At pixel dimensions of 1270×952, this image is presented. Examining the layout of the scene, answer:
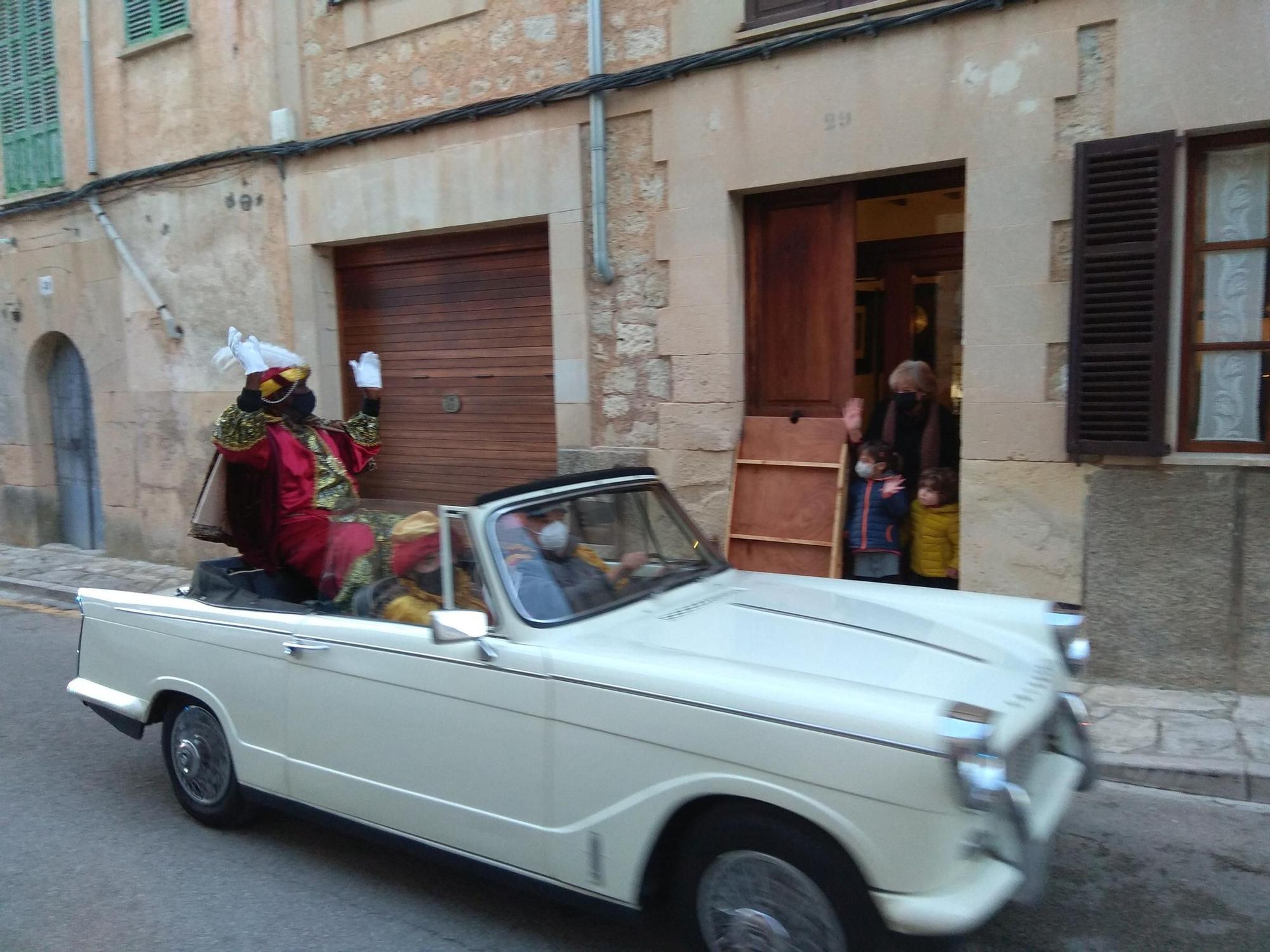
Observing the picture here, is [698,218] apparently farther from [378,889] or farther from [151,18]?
[151,18]

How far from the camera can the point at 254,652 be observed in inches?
154

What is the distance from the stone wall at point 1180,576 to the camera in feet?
17.5

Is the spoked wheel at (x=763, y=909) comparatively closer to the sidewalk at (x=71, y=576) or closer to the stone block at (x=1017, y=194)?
the stone block at (x=1017, y=194)

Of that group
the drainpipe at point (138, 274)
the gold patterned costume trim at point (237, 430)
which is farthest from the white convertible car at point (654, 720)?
the drainpipe at point (138, 274)

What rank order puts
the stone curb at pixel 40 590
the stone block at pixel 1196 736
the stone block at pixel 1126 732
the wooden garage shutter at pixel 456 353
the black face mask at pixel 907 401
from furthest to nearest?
the stone curb at pixel 40 590 → the wooden garage shutter at pixel 456 353 → the black face mask at pixel 907 401 → the stone block at pixel 1126 732 → the stone block at pixel 1196 736

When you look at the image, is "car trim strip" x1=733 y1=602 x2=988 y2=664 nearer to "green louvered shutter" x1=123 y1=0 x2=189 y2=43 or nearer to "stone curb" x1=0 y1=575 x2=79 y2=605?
"stone curb" x1=0 y1=575 x2=79 y2=605

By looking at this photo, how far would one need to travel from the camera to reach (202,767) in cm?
429

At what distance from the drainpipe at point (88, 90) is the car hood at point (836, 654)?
9654 mm

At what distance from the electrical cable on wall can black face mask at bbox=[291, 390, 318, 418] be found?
3.25m

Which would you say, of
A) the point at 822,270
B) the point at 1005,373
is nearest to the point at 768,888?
the point at 1005,373

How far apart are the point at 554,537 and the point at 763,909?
55.8 inches

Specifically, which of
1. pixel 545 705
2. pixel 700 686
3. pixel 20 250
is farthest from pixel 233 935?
pixel 20 250

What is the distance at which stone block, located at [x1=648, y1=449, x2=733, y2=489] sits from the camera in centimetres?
702

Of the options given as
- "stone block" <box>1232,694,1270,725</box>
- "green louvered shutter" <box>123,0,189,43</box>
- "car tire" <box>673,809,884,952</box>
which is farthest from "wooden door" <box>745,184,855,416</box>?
"green louvered shutter" <box>123,0,189,43</box>
